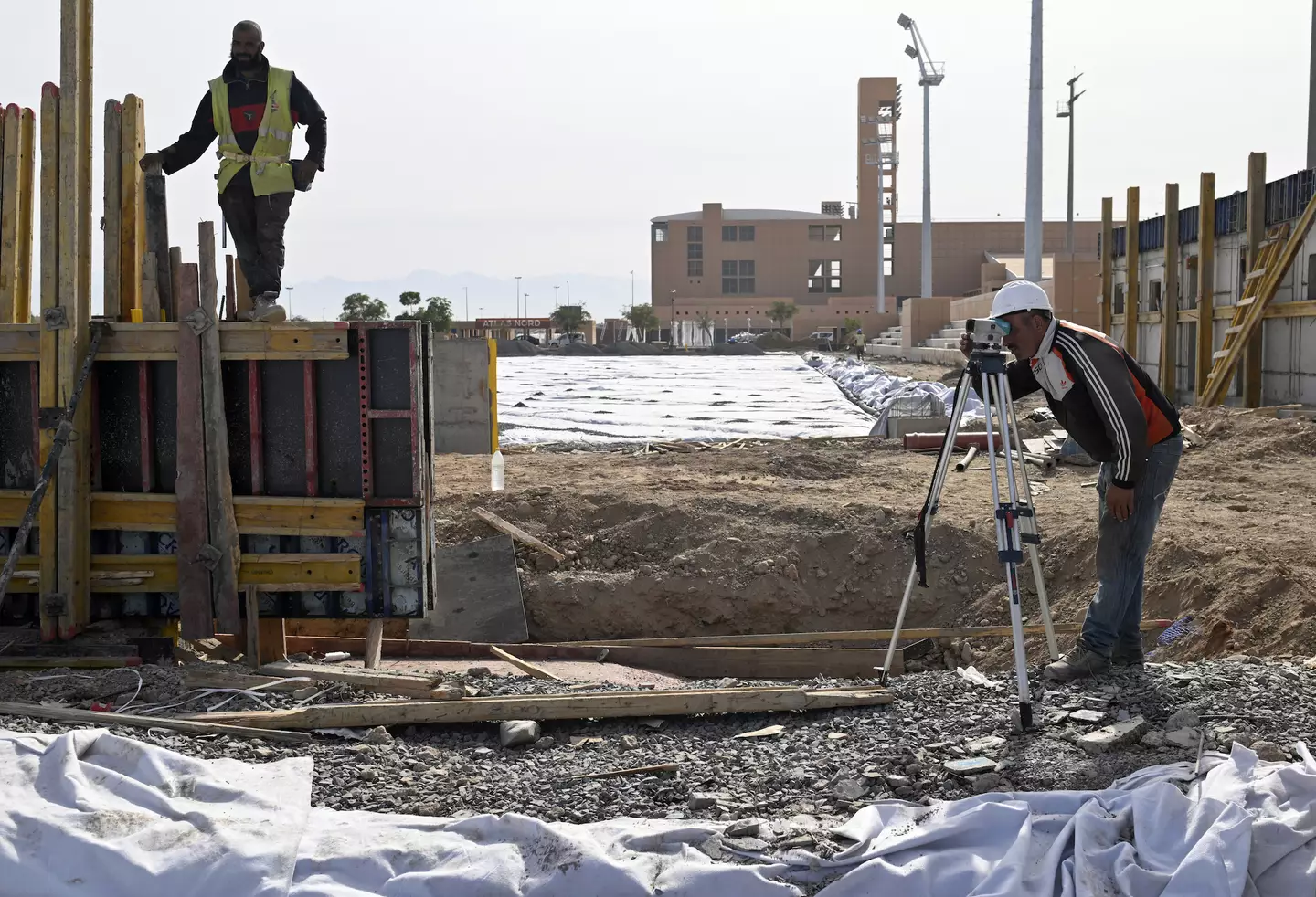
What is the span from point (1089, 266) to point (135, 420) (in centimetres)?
2891

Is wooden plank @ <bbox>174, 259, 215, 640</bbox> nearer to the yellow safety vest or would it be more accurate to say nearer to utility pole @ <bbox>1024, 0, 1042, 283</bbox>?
the yellow safety vest

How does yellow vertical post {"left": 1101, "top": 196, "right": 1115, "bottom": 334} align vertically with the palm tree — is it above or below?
below

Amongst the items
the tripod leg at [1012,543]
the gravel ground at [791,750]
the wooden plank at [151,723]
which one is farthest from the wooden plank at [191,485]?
the tripod leg at [1012,543]

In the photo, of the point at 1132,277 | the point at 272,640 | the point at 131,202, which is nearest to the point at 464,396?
the point at 272,640

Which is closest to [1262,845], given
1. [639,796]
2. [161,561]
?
[639,796]

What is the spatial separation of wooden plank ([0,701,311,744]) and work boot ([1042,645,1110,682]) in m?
3.59

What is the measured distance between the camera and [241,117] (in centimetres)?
751

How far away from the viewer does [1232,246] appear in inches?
809

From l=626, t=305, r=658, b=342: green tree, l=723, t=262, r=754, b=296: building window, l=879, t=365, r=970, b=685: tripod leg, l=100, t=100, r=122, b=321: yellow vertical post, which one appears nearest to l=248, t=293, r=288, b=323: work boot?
l=100, t=100, r=122, b=321: yellow vertical post

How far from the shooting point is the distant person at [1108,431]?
552 cm

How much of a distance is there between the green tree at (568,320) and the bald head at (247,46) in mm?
72200

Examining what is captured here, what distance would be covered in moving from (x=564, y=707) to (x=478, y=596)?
15.1 ft

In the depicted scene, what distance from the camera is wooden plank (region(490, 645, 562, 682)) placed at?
7.35 meters

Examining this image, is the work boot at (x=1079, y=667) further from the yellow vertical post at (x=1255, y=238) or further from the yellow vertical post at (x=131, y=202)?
the yellow vertical post at (x=1255, y=238)
